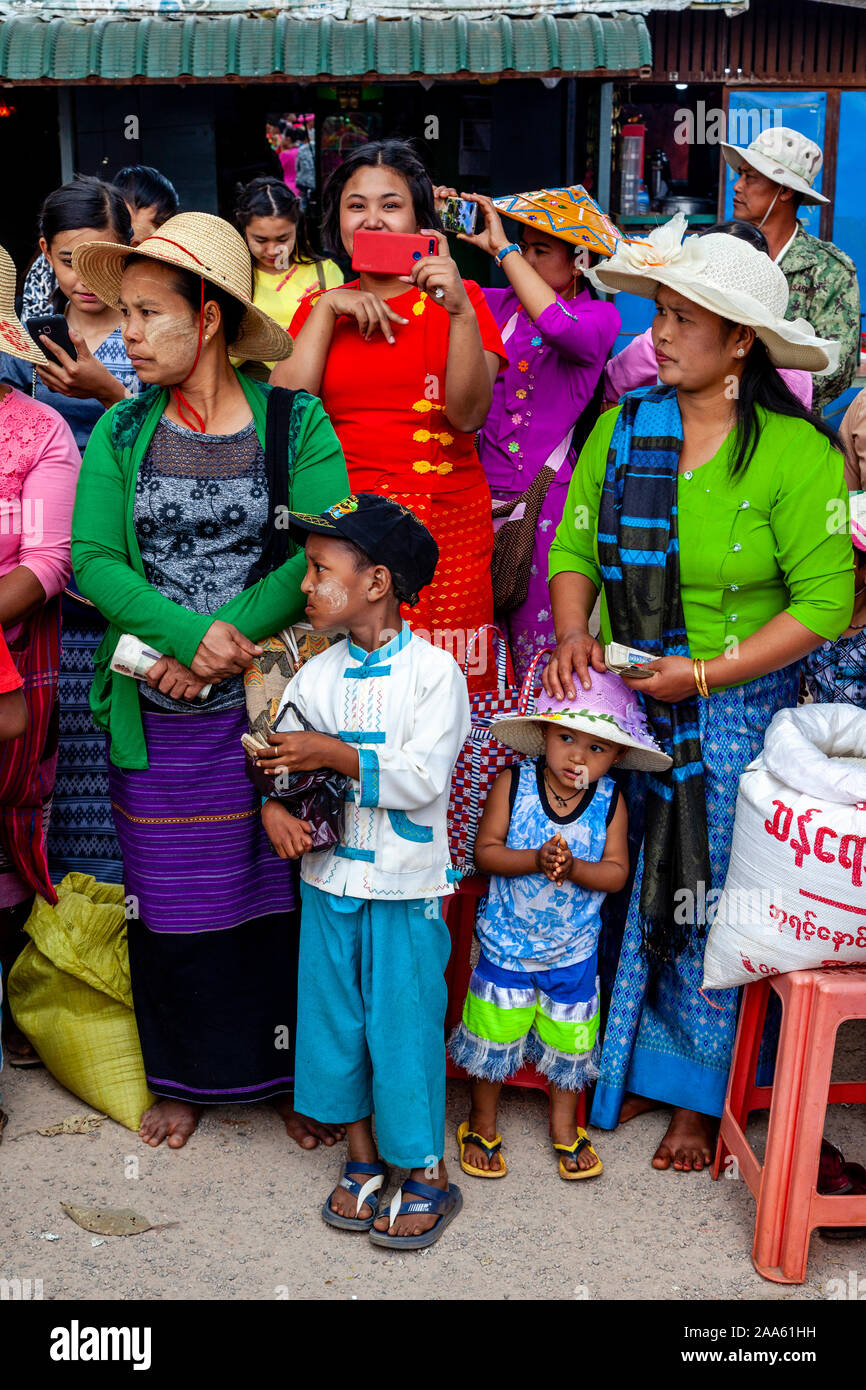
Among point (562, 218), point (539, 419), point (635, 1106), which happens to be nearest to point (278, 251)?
point (562, 218)

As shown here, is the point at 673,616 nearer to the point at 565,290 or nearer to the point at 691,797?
the point at 691,797

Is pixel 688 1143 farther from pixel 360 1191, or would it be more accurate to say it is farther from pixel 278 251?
pixel 278 251

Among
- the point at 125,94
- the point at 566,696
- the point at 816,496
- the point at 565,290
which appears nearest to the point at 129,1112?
the point at 566,696

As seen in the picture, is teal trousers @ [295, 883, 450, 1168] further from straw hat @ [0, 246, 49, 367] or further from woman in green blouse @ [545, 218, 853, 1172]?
straw hat @ [0, 246, 49, 367]

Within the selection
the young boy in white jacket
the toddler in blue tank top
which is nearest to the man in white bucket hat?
the toddler in blue tank top

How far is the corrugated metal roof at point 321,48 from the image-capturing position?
6543 mm

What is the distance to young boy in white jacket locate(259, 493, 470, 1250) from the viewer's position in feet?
8.98

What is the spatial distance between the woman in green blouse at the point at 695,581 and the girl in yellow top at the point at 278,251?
244 cm

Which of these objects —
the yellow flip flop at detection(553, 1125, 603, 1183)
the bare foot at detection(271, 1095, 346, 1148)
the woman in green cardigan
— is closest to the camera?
the woman in green cardigan

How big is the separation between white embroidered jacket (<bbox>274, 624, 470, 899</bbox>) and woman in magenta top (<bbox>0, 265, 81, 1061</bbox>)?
91 cm

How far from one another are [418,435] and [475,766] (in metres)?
0.90

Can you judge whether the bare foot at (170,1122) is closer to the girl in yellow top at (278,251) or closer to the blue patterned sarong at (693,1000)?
the blue patterned sarong at (693,1000)

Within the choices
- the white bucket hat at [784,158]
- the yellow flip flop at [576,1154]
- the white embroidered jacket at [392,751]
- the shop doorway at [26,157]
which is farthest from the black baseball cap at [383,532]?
the shop doorway at [26,157]

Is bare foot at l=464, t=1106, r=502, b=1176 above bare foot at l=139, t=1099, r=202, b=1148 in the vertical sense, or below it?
above
